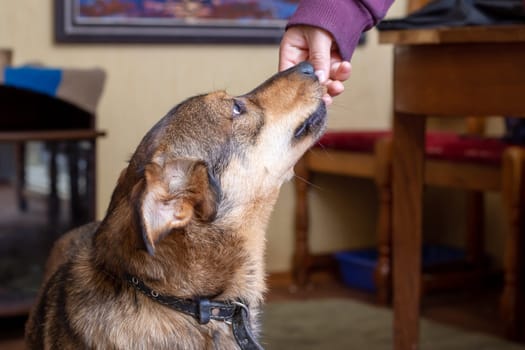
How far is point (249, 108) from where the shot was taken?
2.03 meters

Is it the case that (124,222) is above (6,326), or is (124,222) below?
above

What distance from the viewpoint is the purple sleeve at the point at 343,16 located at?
202cm

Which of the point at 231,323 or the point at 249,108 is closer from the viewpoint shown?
the point at 231,323

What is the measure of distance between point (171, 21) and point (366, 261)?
4.60 feet

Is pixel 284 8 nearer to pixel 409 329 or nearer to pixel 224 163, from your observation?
pixel 409 329

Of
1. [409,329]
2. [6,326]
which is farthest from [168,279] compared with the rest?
[6,326]

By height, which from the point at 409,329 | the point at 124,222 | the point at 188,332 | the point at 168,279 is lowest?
the point at 409,329

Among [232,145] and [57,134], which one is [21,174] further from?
[232,145]

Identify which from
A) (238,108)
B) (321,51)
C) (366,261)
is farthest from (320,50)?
(366,261)

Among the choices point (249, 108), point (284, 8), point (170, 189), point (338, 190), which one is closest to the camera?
point (170, 189)

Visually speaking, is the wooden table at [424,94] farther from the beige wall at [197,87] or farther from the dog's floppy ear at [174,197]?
the beige wall at [197,87]

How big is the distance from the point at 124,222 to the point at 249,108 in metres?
0.40

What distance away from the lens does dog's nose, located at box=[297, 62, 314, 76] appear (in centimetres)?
201

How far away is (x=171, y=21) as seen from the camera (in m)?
3.92
